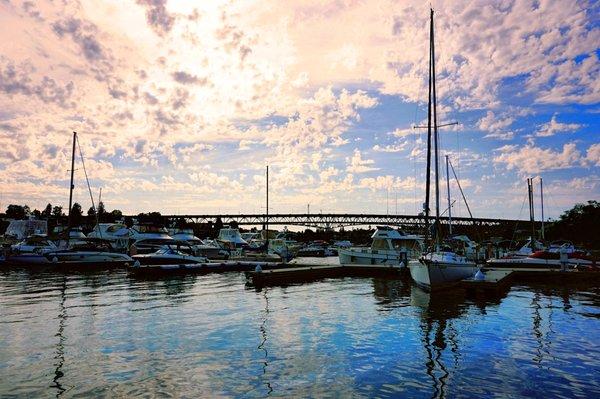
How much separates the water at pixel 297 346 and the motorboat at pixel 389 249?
17.3 m

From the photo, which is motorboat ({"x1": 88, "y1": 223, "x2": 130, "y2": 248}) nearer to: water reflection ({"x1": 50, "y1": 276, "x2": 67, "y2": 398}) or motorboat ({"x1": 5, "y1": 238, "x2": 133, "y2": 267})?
motorboat ({"x1": 5, "y1": 238, "x2": 133, "y2": 267})

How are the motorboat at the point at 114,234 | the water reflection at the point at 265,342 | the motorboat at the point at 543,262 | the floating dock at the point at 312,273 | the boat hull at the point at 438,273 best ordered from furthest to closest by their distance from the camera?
1. the motorboat at the point at 114,234
2. the motorboat at the point at 543,262
3. the floating dock at the point at 312,273
4. the boat hull at the point at 438,273
5. the water reflection at the point at 265,342

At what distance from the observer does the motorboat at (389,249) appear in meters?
44.0

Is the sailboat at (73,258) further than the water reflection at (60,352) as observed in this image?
Yes

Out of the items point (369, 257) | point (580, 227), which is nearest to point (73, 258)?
point (369, 257)

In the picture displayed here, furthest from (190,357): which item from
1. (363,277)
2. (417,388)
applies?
(363,277)

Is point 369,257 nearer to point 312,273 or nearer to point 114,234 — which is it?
point 312,273

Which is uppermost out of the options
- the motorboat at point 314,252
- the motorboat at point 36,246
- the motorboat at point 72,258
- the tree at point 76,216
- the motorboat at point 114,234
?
the tree at point 76,216

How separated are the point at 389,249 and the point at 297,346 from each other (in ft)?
103

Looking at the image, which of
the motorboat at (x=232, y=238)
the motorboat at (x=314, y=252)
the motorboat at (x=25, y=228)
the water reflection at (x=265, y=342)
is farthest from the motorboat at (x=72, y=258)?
the motorboat at (x=314, y=252)

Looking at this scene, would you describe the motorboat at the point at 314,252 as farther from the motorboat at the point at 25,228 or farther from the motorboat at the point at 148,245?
the motorboat at the point at 25,228

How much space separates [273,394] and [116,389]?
3424mm

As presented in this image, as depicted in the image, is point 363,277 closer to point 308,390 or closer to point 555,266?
point 555,266

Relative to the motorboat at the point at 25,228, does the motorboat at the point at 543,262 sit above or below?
below
